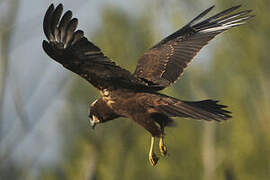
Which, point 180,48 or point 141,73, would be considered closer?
point 141,73

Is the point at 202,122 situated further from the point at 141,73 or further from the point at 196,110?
the point at 196,110

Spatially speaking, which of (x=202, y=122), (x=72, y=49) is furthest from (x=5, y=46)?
(x=202, y=122)

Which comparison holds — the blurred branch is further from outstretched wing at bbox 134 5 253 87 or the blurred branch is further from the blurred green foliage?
the blurred green foliage

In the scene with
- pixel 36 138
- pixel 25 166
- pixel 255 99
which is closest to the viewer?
pixel 36 138

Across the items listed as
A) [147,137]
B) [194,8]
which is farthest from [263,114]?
[147,137]

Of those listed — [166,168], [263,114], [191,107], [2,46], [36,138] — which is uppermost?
[2,46]

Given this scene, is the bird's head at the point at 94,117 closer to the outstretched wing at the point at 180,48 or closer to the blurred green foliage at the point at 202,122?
the outstretched wing at the point at 180,48

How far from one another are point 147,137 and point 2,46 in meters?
21.2

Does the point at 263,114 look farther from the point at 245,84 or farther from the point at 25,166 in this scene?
the point at 25,166

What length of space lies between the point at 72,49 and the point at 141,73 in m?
1.27

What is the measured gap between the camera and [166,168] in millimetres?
28156

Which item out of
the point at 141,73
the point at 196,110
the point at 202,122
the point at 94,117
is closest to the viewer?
the point at 196,110

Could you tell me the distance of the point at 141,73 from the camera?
7.96 m

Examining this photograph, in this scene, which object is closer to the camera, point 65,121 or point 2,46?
point 2,46
